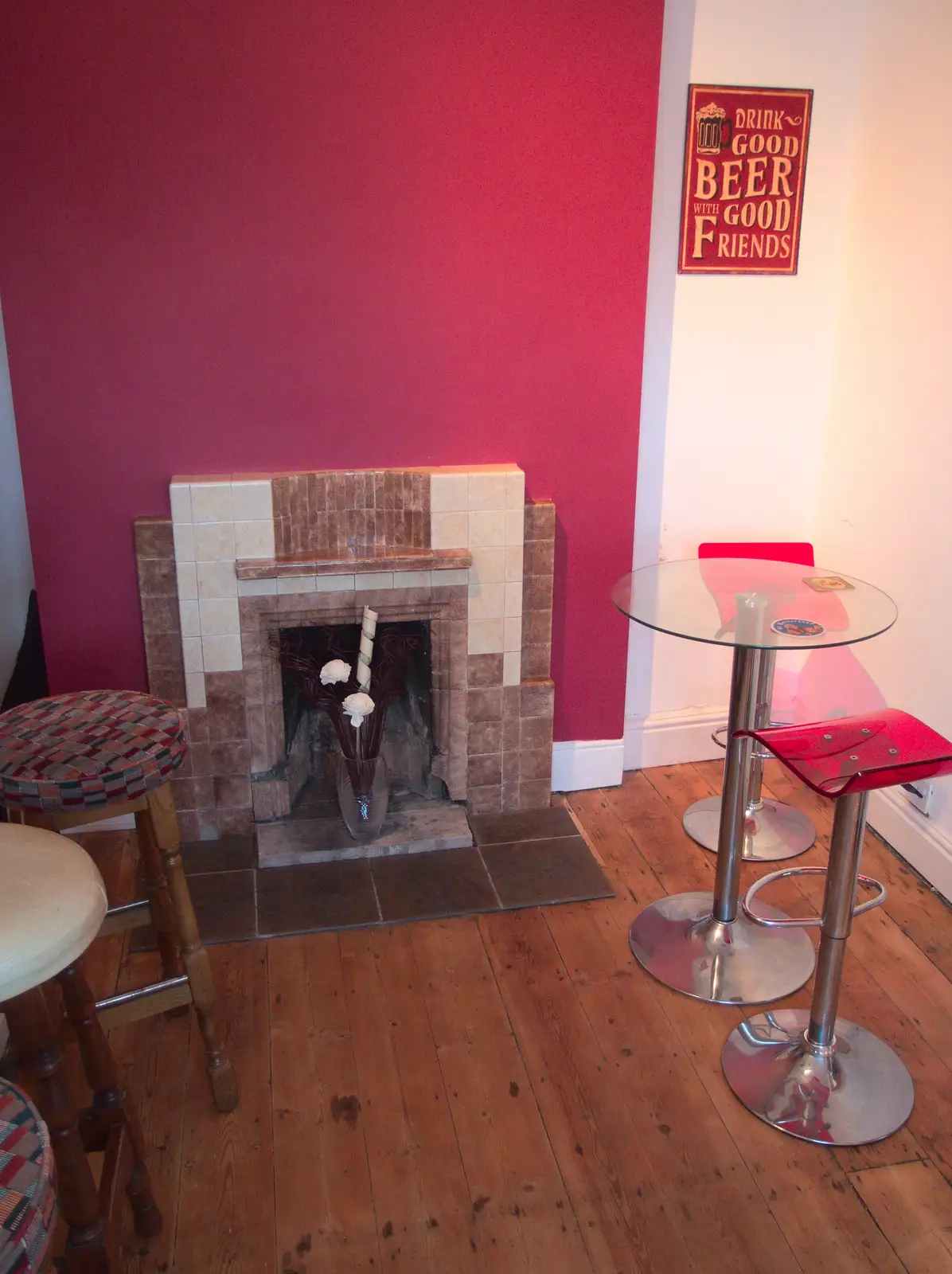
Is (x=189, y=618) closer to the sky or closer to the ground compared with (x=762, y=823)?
closer to the sky

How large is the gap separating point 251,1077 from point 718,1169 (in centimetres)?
102

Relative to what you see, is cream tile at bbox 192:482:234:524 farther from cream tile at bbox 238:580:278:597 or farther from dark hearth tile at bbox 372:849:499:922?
dark hearth tile at bbox 372:849:499:922

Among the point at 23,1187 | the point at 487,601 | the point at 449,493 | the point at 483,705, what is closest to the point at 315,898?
the point at 483,705

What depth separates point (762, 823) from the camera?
3.50 meters

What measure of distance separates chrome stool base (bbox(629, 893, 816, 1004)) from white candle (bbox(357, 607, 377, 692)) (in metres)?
1.01

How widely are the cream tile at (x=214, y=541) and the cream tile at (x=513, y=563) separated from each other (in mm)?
796

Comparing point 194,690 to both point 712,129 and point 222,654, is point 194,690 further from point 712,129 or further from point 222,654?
point 712,129

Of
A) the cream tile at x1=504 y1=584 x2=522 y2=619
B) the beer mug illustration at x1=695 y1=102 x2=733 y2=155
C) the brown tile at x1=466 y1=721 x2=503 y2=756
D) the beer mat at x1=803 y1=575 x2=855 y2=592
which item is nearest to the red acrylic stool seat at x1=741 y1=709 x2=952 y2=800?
the beer mat at x1=803 y1=575 x2=855 y2=592

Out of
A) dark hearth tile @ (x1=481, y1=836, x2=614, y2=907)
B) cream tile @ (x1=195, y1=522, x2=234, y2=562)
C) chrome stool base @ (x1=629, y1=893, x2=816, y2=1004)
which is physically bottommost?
chrome stool base @ (x1=629, y1=893, x2=816, y2=1004)

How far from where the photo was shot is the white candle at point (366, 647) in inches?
123

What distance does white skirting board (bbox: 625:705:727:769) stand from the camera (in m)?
3.80

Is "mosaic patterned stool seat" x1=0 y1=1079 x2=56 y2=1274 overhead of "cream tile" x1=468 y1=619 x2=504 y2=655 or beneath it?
overhead

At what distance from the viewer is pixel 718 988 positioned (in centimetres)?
272

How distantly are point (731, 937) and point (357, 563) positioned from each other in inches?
56.3
